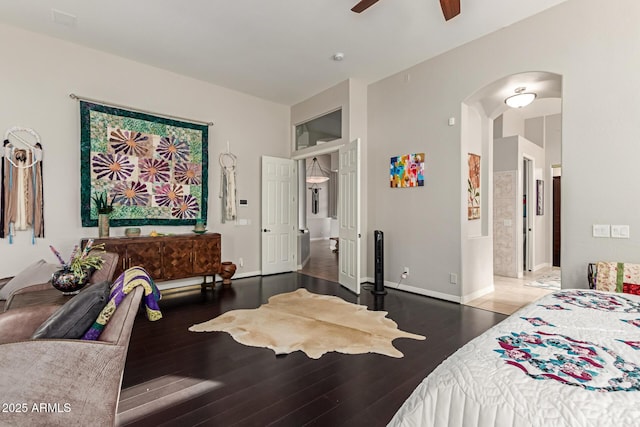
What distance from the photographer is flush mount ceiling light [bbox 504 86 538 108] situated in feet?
13.7

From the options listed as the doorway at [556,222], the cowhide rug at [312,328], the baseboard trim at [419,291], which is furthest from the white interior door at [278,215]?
the doorway at [556,222]

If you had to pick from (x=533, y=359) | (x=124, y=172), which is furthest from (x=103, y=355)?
(x=124, y=172)

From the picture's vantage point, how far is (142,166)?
486cm

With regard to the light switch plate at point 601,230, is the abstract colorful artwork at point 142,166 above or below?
above

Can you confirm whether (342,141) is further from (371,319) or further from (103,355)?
(103,355)

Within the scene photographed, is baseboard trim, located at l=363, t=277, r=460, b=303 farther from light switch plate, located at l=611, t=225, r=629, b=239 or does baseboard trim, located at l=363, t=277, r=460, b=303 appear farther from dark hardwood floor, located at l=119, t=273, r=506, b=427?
light switch plate, located at l=611, t=225, r=629, b=239

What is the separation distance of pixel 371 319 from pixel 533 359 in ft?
8.57

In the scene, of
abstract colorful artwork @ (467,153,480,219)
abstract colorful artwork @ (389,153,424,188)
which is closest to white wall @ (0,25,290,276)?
abstract colorful artwork @ (389,153,424,188)

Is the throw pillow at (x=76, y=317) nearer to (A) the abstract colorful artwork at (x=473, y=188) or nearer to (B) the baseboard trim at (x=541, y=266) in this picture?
(A) the abstract colorful artwork at (x=473, y=188)

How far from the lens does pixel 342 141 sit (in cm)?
556

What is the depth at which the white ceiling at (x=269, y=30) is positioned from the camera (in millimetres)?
3484

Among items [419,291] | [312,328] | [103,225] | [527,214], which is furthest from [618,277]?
[103,225]

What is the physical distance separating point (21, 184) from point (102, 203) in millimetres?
852

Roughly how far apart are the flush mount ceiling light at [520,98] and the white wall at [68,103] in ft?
14.9
